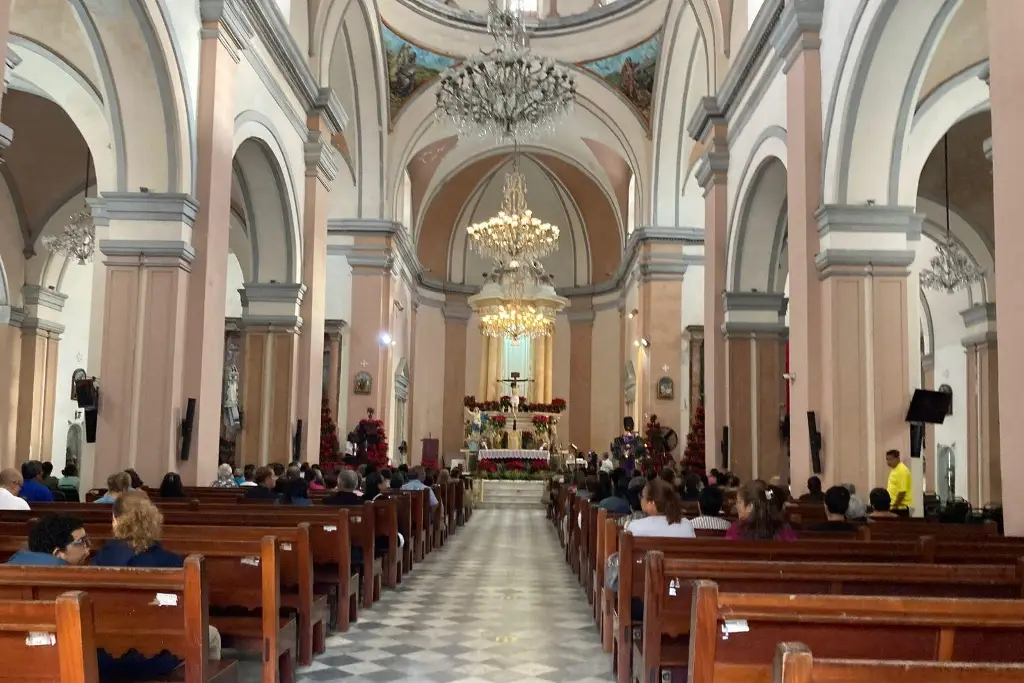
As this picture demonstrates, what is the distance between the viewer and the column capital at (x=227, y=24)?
9383 mm

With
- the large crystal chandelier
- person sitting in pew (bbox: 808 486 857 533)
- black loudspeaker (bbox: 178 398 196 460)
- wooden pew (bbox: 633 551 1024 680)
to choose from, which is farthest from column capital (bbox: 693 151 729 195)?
wooden pew (bbox: 633 551 1024 680)

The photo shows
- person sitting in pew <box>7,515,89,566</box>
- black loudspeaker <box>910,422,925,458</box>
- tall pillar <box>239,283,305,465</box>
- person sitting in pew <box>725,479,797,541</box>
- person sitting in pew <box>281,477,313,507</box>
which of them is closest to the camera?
person sitting in pew <box>7,515,89,566</box>

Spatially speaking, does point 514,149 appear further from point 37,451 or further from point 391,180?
point 37,451

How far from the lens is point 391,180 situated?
769 inches

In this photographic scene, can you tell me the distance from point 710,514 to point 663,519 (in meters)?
0.82

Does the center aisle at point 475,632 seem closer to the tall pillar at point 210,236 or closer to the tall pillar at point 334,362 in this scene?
the tall pillar at point 210,236

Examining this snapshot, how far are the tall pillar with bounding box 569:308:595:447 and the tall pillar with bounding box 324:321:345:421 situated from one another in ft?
27.3

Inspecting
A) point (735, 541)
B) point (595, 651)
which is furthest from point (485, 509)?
point (735, 541)

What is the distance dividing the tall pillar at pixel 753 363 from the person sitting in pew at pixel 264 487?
6.52m

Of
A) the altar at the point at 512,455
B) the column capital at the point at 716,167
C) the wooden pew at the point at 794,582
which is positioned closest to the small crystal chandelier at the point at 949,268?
the column capital at the point at 716,167

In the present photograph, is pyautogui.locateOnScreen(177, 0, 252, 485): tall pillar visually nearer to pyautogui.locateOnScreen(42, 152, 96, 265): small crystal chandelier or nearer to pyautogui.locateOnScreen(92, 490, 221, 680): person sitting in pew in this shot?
pyautogui.locateOnScreen(42, 152, 96, 265): small crystal chandelier

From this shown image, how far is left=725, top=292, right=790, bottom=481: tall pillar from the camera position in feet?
41.3

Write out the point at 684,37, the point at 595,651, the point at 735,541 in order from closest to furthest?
1. the point at 735,541
2. the point at 595,651
3. the point at 684,37

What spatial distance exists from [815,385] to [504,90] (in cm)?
534
